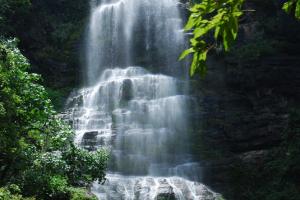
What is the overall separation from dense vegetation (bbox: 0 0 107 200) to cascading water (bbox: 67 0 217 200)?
341 cm

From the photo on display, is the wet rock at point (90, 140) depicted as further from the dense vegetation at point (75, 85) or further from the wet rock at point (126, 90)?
the dense vegetation at point (75, 85)

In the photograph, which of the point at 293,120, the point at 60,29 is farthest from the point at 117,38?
the point at 293,120

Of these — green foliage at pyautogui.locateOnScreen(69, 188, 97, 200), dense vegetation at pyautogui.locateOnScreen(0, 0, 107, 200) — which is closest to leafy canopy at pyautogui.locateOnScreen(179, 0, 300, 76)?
dense vegetation at pyautogui.locateOnScreen(0, 0, 107, 200)

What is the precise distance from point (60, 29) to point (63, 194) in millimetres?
15192

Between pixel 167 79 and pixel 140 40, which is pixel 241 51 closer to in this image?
pixel 167 79

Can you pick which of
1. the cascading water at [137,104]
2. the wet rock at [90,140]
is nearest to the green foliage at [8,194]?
the cascading water at [137,104]

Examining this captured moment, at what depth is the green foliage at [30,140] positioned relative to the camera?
981 cm

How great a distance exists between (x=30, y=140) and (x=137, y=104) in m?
9.14

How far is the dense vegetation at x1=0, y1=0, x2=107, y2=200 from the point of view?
9.80 meters

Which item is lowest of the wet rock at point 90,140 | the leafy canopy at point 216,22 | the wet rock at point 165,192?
the wet rock at point 165,192

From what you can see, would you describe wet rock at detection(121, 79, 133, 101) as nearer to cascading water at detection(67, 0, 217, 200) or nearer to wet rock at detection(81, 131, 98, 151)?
cascading water at detection(67, 0, 217, 200)

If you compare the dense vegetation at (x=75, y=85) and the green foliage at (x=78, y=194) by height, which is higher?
the dense vegetation at (x=75, y=85)

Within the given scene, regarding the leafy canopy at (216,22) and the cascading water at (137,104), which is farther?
the cascading water at (137,104)

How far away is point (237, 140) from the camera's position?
19.1m
